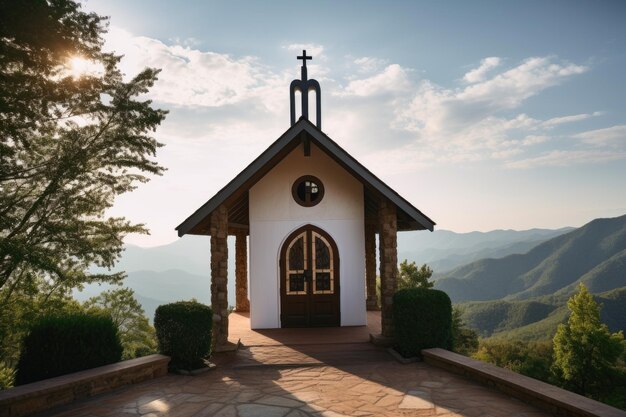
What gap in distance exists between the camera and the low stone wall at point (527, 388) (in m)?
5.05

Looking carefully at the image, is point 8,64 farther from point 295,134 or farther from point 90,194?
point 295,134

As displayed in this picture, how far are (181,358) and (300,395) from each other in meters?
2.74

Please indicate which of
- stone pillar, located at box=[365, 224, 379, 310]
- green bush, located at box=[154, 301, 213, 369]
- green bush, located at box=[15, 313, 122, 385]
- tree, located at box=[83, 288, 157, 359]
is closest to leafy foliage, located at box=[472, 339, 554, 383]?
tree, located at box=[83, 288, 157, 359]

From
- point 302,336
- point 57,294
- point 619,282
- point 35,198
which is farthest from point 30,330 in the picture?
point 619,282

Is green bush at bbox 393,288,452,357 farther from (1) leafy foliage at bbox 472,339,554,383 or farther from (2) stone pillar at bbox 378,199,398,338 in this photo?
(1) leafy foliage at bbox 472,339,554,383

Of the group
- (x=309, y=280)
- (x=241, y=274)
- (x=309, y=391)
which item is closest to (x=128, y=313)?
(x=241, y=274)

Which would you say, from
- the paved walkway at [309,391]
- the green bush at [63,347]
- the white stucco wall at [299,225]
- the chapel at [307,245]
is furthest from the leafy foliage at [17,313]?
the paved walkway at [309,391]

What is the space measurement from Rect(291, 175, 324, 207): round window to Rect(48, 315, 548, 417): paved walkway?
418 centimetres

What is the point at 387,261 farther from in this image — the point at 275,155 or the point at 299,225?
the point at 275,155

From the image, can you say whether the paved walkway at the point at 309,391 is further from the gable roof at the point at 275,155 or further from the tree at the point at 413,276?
the tree at the point at 413,276

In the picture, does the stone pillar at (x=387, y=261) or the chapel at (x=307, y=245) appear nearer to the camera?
the stone pillar at (x=387, y=261)

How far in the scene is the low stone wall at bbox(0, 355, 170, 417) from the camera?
18.6 ft

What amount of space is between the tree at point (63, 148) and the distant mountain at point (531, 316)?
100054 mm

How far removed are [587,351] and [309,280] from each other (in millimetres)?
39028
